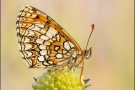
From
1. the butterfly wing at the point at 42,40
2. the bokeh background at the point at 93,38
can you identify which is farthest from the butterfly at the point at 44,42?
the bokeh background at the point at 93,38

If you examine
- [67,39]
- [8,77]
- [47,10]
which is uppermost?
[47,10]

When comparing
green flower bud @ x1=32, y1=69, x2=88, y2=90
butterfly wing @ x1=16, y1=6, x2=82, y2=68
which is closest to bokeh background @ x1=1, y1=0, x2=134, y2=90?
butterfly wing @ x1=16, y1=6, x2=82, y2=68

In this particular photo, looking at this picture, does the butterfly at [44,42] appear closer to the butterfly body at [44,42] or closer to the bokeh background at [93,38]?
the butterfly body at [44,42]

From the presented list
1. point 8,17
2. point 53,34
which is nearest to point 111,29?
point 8,17

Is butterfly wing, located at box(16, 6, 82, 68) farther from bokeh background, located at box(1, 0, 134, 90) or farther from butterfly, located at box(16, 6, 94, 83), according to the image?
bokeh background, located at box(1, 0, 134, 90)

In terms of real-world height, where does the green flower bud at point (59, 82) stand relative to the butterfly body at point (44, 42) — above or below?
below

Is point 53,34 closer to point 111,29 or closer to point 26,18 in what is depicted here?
point 26,18
